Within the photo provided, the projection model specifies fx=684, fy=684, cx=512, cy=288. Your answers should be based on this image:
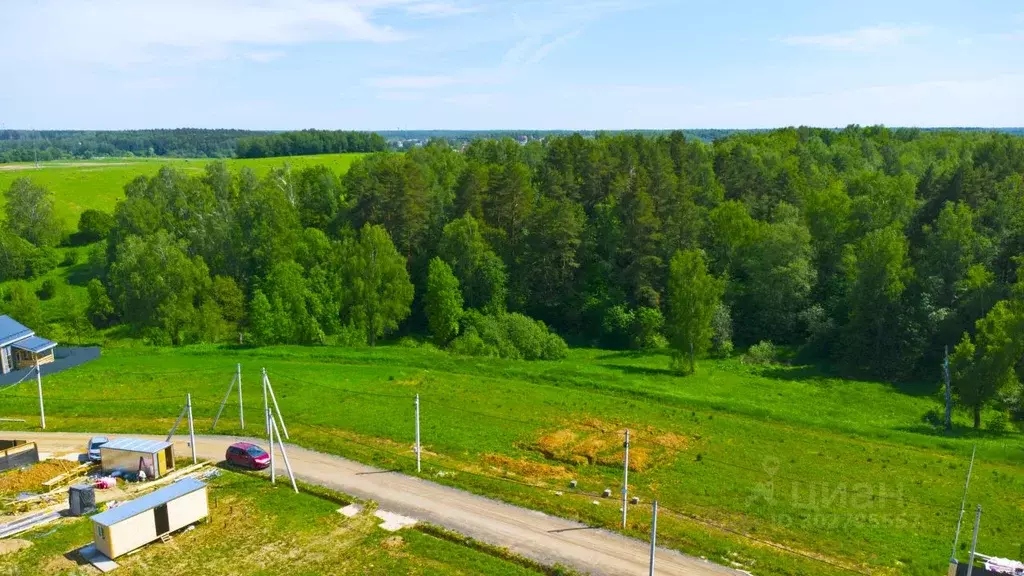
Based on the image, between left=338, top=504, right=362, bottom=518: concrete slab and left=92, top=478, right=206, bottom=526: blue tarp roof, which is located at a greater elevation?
left=92, top=478, right=206, bottom=526: blue tarp roof

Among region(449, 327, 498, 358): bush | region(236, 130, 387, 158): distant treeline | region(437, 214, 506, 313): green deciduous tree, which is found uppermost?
region(236, 130, 387, 158): distant treeline

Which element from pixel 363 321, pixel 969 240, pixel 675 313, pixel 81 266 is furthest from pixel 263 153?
pixel 969 240

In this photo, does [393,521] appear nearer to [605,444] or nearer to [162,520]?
[162,520]

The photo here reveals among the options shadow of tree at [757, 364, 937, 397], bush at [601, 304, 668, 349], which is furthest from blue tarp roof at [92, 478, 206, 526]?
bush at [601, 304, 668, 349]

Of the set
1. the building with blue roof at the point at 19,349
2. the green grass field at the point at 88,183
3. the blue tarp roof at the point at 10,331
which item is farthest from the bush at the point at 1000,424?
the green grass field at the point at 88,183

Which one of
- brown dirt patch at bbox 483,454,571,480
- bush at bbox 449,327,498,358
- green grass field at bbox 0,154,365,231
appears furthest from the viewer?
green grass field at bbox 0,154,365,231

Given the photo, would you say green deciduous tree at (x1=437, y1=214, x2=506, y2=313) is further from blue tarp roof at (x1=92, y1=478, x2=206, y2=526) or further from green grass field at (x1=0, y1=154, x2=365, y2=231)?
green grass field at (x1=0, y1=154, x2=365, y2=231)

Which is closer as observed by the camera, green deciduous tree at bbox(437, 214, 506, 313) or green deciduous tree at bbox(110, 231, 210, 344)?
green deciduous tree at bbox(110, 231, 210, 344)

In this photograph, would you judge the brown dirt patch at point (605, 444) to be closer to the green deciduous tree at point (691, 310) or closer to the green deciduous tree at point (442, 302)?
the green deciduous tree at point (691, 310)

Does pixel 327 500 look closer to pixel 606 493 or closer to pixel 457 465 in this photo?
pixel 457 465
